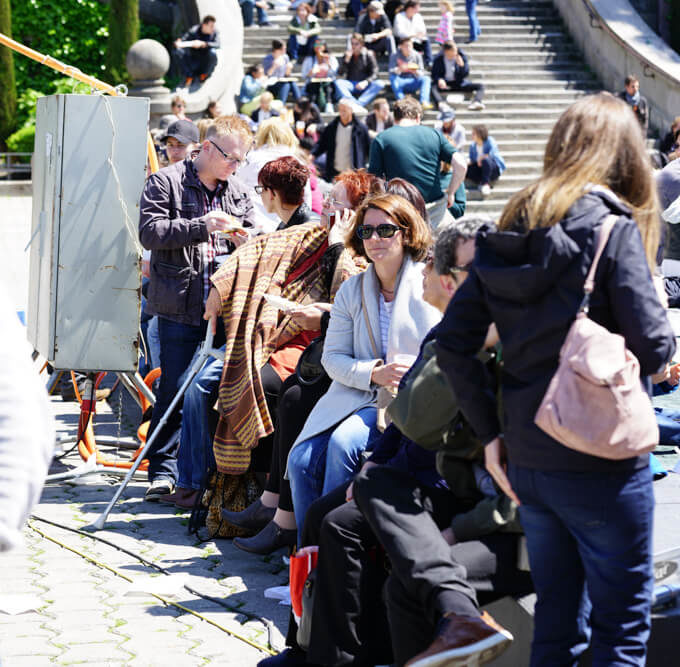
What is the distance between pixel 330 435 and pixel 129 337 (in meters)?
2.25

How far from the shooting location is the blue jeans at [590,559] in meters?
2.77

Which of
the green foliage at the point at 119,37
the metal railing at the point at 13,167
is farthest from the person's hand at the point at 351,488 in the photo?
the green foliage at the point at 119,37

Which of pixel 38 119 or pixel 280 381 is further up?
pixel 38 119

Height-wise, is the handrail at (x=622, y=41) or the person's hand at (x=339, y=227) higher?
the handrail at (x=622, y=41)

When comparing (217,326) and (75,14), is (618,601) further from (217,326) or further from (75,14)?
(75,14)

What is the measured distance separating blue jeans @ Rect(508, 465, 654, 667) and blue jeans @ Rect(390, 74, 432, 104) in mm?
15459

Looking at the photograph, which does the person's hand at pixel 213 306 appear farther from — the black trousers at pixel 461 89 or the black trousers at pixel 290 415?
the black trousers at pixel 461 89

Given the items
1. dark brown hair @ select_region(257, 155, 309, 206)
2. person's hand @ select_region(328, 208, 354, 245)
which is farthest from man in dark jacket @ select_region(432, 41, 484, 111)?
person's hand @ select_region(328, 208, 354, 245)

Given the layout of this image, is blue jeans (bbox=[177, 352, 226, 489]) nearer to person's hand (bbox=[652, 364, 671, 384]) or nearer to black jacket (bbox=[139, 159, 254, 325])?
black jacket (bbox=[139, 159, 254, 325])

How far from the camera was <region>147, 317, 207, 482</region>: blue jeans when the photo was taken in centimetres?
640

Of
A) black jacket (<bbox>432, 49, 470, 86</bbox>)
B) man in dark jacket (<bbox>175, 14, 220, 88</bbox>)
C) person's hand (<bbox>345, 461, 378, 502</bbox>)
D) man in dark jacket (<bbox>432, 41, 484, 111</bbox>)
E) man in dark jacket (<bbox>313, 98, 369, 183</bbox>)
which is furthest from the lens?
black jacket (<bbox>432, 49, 470, 86</bbox>)

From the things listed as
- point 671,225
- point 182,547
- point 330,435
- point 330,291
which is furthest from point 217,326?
point 671,225

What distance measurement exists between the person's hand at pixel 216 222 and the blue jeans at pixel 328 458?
181cm

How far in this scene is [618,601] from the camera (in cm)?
279
